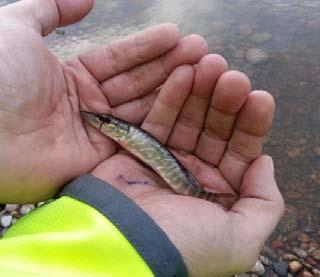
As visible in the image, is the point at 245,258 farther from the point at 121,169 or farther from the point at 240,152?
the point at 121,169

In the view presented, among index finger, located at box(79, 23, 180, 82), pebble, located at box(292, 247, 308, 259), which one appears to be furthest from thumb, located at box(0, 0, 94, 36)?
pebble, located at box(292, 247, 308, 259)

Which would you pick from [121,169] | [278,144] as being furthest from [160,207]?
[278,144]

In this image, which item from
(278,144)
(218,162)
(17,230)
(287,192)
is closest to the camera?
(17,230)

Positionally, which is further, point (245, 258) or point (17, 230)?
point (245, 258)

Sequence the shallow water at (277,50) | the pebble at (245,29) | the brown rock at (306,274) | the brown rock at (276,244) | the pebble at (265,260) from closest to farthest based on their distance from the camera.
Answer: the brown rock at (306,274) → the pebble at (265,260) → the brown rock at (276,244) → the shallow water at (277,50) → the pebble at (245,29)

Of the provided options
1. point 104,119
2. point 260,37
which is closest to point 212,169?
point 104,119

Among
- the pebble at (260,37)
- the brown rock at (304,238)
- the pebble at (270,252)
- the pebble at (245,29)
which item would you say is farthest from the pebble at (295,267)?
the pebble at (245,29)

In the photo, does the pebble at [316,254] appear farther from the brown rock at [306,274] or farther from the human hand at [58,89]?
the human hand at [58,89]
